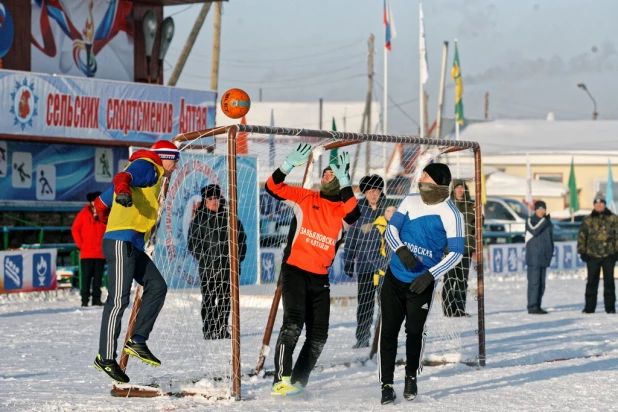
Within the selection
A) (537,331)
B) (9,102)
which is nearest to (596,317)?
(537,331)

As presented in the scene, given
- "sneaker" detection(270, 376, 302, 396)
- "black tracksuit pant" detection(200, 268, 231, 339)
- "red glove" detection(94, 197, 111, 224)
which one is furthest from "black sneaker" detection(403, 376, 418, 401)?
"black tracksuit pant" detection(200, 268, 231, 339)

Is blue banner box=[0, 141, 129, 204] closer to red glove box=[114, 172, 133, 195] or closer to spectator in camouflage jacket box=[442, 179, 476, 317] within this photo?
spectator in camouflage jacket box=[442, 179, 476, 317]

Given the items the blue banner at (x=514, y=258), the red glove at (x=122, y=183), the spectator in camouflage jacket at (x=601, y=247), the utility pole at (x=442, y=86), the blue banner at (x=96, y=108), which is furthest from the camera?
the utility pole at (x=442, y=86)

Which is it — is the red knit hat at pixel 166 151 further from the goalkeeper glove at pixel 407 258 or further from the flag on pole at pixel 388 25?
the flag on pole at pixel 388 25

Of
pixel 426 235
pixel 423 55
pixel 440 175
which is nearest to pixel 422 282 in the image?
pixel 426 235

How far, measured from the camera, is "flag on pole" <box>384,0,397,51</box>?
32.3 m

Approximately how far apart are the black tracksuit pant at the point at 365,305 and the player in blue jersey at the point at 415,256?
3.64 meters

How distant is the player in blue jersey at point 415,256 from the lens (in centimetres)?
833

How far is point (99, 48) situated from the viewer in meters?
23.6

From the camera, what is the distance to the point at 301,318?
8.68 meters

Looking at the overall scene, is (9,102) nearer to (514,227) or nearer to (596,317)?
(596,317)

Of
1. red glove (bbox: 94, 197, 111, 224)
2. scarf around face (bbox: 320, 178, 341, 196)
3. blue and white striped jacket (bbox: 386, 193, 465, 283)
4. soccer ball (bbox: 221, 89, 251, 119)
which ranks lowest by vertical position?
blue and white striped jacket (bbox: 386, 193, 465, 283)

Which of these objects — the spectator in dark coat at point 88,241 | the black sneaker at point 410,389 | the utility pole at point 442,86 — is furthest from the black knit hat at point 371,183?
the utility pole at point 442,86

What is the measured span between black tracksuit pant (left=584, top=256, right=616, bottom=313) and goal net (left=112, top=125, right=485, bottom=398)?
1826mm
